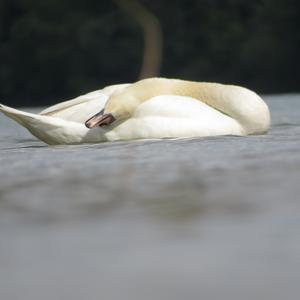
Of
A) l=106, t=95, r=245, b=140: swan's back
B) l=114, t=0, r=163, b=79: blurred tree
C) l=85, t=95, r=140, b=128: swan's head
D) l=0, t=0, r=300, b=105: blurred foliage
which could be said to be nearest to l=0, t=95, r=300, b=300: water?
l=106, t=95, r=245, b=140: swan's back

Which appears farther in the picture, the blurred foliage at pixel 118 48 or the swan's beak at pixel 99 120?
the blurred foliage at pixel 118 48

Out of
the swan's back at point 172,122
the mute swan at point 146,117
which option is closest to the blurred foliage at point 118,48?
the mute swan at point 146,117

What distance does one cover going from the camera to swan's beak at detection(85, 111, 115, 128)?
4703 mm

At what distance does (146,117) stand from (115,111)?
226 millimetres

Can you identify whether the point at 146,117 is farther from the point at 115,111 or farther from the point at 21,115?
the point at 21,115

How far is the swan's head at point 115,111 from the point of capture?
4784 mm

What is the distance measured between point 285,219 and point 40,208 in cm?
63

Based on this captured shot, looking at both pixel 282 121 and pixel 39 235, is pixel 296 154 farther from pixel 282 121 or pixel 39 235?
pixel 282 121

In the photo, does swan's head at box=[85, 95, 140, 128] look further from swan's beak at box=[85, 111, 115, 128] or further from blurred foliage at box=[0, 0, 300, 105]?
blurred foliage at box=[0, 0, 300, 105]

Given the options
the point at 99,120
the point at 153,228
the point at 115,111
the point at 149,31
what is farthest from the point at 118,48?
the point at 153,228

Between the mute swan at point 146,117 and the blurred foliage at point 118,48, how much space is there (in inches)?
524

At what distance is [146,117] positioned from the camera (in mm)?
4754

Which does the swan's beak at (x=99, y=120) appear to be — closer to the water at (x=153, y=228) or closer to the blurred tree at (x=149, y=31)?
the blurred tree at (x=149, y=31)

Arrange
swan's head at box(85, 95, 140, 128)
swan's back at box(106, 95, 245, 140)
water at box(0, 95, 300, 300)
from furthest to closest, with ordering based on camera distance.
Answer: swan's head at box(85, 95, 140, 128)
swan's back at box(106, 95, 245, 140)
water at box(0, 95, 300, 300)
